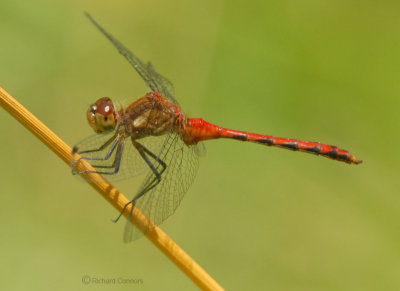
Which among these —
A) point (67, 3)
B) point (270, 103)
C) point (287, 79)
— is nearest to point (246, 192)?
point (270, 103)

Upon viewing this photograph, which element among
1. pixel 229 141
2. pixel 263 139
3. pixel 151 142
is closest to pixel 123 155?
pixel 151 142

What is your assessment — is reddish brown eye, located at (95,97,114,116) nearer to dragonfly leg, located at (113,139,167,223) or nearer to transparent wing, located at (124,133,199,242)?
dragonfly leg, located at (113,139,167,223)

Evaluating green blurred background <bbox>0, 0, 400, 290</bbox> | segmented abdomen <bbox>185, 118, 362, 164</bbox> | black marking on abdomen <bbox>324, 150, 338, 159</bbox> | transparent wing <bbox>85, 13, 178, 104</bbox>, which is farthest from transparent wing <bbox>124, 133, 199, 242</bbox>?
black marking on abdomen <bbox>324, 150, 338, 159</bbox>

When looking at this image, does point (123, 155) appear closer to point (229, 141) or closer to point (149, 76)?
point (149, 76)

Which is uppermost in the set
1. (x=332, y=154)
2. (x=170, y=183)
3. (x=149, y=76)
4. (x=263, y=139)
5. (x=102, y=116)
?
(x=332, y=154)

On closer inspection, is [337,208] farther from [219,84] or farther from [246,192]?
[219,84]

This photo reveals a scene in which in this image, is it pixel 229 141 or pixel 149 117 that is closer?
pixel 149 117

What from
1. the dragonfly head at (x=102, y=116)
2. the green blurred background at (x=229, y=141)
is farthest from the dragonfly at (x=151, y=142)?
the green blurred background at (x=229, y=141)
